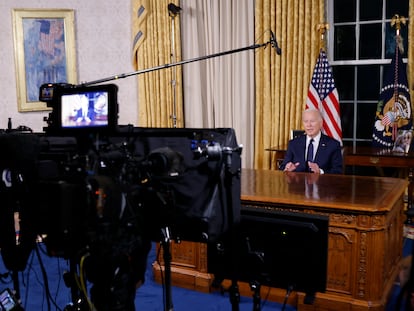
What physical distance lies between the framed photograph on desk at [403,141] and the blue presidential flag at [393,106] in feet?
0.20

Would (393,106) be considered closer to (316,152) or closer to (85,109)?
(316,152)

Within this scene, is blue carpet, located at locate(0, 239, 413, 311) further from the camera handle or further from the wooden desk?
the camera handle

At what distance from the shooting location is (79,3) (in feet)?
20.1

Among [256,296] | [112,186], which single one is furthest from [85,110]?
[256,296]

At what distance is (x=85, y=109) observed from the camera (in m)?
1.67

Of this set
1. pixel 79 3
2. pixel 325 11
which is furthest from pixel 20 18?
pixel 325 11

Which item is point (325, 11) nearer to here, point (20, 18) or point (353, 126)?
point (353, 126)

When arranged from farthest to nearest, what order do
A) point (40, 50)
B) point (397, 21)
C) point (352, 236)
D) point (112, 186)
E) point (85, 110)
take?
point (40, 50), point (397, 21), point (352, 236), point (85, 110), point (112, 186)

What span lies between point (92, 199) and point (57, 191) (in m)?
0.11

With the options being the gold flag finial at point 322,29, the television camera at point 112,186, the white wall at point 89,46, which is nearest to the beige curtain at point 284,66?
the gold flag finial at point 322,29

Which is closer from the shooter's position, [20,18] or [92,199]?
[92,199]

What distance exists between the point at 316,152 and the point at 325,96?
1.35m

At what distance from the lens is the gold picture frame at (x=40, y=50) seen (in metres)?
6.00

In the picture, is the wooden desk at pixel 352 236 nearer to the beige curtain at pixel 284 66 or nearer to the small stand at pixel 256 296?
the small stand at pixel 256 296
